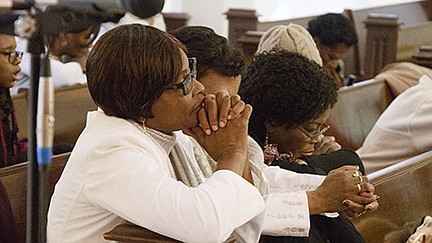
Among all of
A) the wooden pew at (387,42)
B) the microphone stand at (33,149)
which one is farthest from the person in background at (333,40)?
the microphone stand at (33,149)

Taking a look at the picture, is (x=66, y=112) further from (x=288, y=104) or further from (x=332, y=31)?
(x=332, y=31)

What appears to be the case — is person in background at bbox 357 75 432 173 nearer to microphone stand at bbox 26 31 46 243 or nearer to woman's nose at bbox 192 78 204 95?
woman's nose at bbox 192 78 204 95

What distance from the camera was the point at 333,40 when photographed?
536 centimetres

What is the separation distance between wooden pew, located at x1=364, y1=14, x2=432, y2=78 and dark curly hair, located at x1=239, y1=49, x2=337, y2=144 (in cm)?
392

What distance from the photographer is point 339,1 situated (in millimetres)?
10047

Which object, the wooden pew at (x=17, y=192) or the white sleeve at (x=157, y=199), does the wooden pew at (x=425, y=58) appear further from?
the white sleeve at (x=157, y=199)

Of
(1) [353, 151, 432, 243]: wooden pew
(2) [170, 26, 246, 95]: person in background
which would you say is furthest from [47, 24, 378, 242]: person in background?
(1) [353, 151, 432, 243]: wooden pew

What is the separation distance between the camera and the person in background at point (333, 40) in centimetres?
536

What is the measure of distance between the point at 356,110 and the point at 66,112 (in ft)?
5.20

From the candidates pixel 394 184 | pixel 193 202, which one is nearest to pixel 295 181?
pixel 394 184

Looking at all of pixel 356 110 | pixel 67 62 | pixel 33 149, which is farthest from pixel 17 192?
pixel 67 62

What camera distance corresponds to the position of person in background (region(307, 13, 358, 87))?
17.6 ft

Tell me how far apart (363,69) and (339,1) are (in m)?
3.46

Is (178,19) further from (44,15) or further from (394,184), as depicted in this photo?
(44,15)
